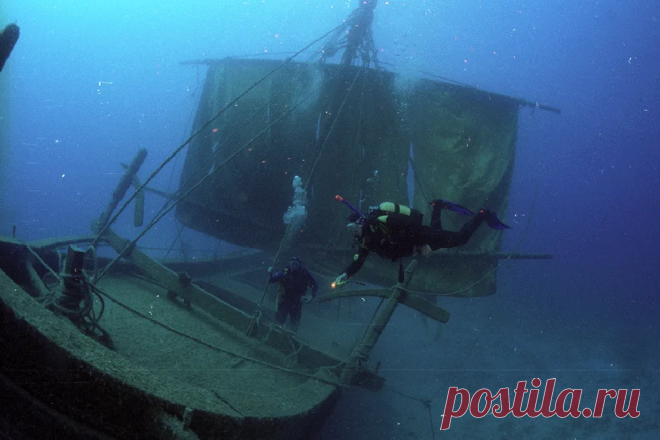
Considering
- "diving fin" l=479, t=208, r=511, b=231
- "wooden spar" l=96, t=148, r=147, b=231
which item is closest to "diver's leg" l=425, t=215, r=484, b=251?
"diving fin" l=479, t=208, r=511, b=231

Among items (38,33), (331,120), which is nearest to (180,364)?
(331,120)

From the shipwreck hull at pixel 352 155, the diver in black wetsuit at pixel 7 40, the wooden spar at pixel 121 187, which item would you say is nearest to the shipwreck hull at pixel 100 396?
the diver in black wetsuit at pixel 7 40

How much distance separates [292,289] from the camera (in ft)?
22.9

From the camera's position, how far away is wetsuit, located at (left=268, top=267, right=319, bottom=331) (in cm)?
689

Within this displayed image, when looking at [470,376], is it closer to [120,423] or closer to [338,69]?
[338,69]

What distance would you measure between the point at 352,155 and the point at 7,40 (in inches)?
335

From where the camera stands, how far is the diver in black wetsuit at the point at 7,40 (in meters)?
1.59

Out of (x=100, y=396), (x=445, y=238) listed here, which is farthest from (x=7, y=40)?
(x=445, y=238)

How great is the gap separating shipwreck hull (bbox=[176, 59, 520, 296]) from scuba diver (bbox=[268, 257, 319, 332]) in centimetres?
228

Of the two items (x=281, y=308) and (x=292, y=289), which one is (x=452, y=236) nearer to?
(x=292, y=289)

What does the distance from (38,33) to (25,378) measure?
162526mm

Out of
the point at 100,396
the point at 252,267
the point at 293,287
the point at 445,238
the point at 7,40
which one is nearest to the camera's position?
the point at 7,40

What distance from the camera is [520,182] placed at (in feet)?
387

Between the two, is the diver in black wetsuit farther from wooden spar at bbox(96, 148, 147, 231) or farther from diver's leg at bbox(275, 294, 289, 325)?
wooden spar at bbox(96, 148, 147, 231)
